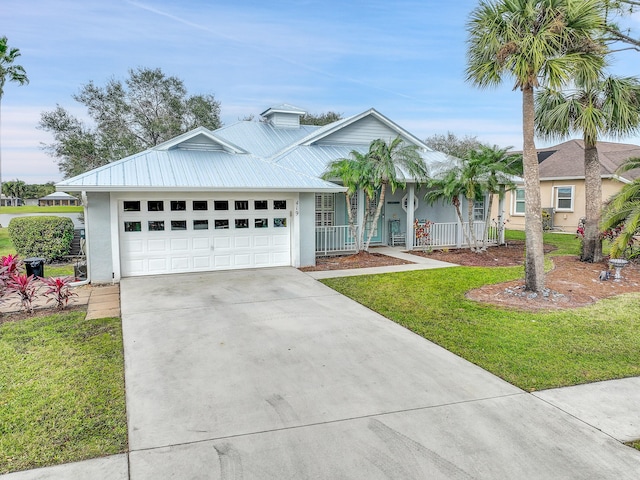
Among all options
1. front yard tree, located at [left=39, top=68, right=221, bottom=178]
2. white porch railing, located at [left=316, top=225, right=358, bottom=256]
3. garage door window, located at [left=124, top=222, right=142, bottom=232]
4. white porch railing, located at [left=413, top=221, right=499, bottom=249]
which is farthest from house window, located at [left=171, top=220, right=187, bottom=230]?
front yard tree, located at [left=39, top=68, right=221, bottom=178]

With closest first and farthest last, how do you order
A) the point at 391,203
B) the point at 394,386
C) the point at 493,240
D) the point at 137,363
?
the point at 394,386 < the point at 137,363 < the point at 391,203 < the point at 493,240

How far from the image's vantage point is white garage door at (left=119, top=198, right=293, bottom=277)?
11.1 meters

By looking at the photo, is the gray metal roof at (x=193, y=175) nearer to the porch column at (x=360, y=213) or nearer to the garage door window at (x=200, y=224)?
the garage door window at (x=200, y=224)

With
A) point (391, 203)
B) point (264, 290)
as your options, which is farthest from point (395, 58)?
point (264, 290)

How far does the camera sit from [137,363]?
5.60 metres

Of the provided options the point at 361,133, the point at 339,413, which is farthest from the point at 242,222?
the point at 339,413

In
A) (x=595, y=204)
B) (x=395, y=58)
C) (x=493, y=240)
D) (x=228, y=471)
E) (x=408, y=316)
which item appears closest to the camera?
(x=228, y=471)

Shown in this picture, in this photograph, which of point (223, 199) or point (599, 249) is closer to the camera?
point (223, 199)

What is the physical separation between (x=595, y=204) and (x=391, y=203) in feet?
22.2

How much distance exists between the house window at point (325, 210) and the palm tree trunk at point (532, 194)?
25.7 ft

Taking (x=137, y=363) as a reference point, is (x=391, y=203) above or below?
above

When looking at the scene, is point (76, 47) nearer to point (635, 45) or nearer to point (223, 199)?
point (223, 199)

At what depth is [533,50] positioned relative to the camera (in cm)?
803

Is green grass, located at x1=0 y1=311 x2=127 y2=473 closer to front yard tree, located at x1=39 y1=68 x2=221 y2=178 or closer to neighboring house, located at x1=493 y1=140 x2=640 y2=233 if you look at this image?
neighboring house, located at x1=493 y1=140 x2=640 y2=233
